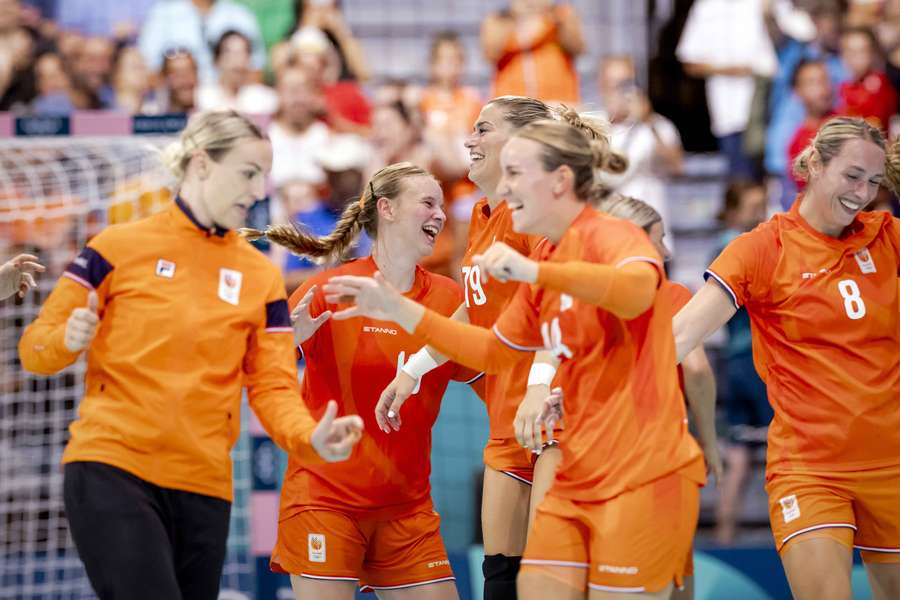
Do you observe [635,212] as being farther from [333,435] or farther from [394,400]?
[333,435]

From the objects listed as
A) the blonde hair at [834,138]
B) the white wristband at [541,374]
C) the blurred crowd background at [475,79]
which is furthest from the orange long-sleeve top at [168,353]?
the blurred crowd background at [475,79]

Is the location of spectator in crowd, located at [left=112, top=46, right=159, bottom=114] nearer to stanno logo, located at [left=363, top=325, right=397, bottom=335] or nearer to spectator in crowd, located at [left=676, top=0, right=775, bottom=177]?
spectator in crowd, located at [left=676, top=0, right=775, bottom=177]

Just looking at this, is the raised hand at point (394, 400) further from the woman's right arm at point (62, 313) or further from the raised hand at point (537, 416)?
the woman's right arm at point (62, 313)

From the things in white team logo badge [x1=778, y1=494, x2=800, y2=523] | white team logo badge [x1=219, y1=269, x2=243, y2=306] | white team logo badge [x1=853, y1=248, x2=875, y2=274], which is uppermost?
white team logo badge [x1=853, y1=248, x2=875, y2=274]

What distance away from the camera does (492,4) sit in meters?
11.2

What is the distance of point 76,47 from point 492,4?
364 centimetres

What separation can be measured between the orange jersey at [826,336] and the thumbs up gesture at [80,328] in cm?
233

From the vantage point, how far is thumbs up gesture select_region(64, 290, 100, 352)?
3740 mm

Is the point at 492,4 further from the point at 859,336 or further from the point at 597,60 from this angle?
the point at 859,336

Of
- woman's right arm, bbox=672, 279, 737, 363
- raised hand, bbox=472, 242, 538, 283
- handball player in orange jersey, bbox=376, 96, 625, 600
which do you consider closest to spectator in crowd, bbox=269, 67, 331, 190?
handball player in orange jersey, bbox=376, 96, 625, 600

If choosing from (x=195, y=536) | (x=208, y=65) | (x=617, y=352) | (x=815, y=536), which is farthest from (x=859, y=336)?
(x=208, y=65)

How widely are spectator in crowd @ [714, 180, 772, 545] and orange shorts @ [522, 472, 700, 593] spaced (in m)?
4.61

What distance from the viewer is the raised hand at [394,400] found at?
15.1ft

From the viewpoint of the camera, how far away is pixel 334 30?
10.4m
